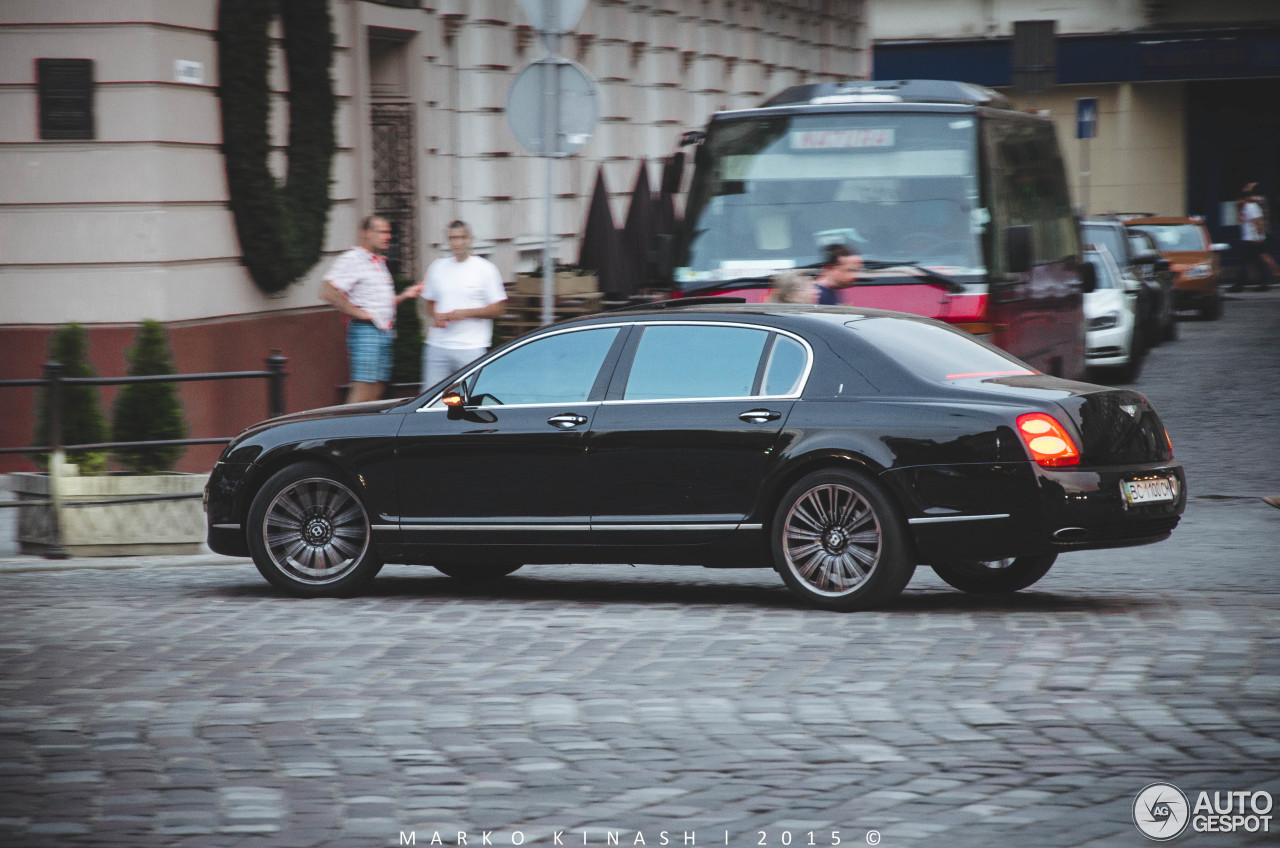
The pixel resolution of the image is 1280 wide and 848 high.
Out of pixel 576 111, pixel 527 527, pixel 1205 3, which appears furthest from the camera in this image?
pixel 1205 3

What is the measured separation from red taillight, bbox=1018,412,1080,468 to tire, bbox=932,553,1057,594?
1084 mm

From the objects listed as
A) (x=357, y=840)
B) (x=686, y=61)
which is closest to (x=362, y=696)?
A: (x=357, y=840)

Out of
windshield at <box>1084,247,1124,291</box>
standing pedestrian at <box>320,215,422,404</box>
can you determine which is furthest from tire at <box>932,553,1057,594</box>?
windshield at <box>1084,247,1124,291</box>

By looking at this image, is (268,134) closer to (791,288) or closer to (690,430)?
(791,288)

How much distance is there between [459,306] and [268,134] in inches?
99.2

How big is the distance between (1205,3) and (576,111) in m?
36.4

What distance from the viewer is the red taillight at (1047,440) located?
837cm

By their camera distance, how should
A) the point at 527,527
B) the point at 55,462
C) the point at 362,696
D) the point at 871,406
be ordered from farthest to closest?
the point at 55,462
the point at 527,527
the point at 871,406
the point at 362,696

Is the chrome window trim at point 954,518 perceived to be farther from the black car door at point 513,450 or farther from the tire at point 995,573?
the black car door at point 513,450

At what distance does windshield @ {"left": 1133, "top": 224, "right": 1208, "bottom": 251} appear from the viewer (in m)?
33.6

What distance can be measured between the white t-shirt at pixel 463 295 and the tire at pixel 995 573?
5713mm

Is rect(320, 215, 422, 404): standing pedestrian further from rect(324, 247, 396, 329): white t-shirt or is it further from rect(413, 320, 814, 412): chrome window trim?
rect(413, 320, 814, 412): chrome window trim

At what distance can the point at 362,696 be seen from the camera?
23.0 ft

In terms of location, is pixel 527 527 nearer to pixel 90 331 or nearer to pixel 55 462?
pixel 55 462
